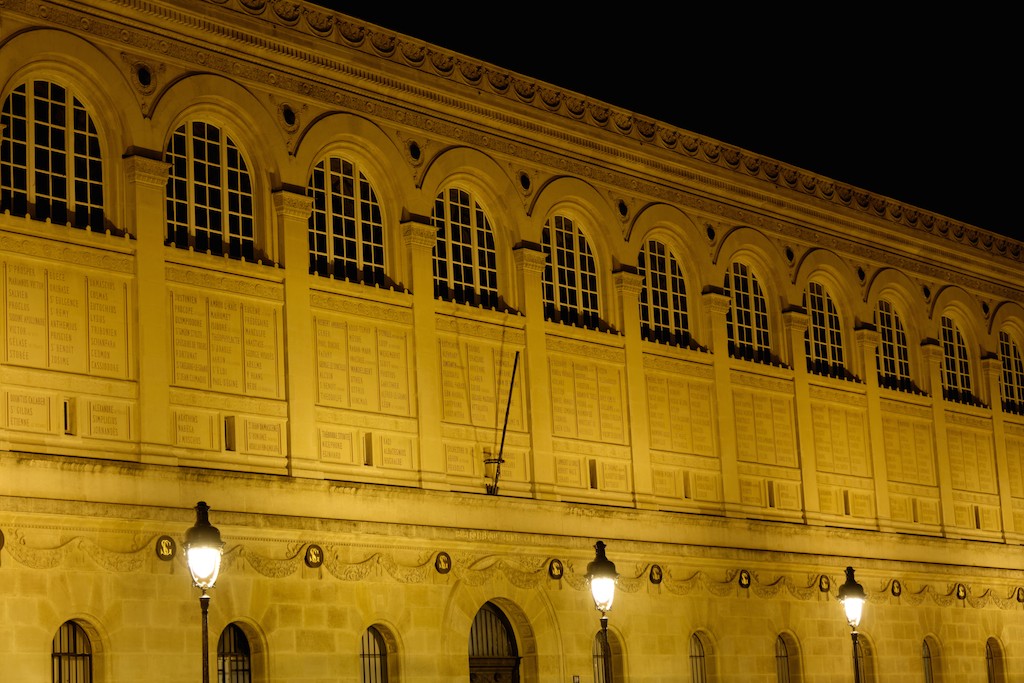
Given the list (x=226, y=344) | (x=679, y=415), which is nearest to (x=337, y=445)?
(x=226, y=344)

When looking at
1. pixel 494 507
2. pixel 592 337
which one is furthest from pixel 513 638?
pixel 592 337

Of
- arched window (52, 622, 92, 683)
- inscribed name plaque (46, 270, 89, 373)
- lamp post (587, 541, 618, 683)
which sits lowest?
arched window (52, 622, 92, 683)

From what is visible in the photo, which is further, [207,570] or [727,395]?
[727,395]

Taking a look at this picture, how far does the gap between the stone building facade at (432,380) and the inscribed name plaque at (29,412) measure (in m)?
0.05

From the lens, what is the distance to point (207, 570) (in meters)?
20.8

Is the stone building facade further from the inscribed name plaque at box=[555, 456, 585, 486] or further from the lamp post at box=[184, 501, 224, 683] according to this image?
the lamp post at box=[184, 501, 224, 683]

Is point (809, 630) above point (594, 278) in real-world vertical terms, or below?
below

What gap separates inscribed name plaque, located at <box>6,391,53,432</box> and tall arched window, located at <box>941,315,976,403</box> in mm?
25037

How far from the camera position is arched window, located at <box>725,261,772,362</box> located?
37.5 meters

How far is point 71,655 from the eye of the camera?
80.2 feet

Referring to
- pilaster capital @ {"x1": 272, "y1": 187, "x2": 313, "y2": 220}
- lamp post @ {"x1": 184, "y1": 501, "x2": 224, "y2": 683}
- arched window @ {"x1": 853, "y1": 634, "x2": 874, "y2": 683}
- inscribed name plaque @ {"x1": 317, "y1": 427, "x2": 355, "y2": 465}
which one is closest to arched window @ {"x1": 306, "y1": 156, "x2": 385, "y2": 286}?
pilaster capital @ {"x1": 272, "y1": 187, "x2": 313, "y2": 220}

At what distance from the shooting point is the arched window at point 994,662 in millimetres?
42094

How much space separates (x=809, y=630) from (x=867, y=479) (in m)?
4.59

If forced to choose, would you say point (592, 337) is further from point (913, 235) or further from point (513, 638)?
point (913, 235)
